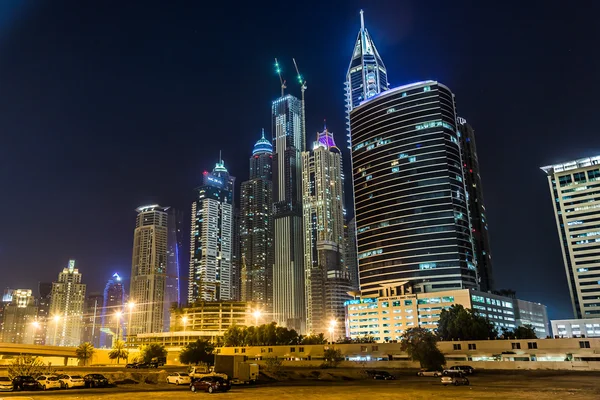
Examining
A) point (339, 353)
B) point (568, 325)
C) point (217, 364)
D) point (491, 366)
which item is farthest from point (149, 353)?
A: point (568, 325)

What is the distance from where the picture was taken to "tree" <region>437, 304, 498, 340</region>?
12194cm

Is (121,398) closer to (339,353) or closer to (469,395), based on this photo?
(469,395)

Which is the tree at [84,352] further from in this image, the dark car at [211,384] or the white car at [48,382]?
the dark car at [211,384]

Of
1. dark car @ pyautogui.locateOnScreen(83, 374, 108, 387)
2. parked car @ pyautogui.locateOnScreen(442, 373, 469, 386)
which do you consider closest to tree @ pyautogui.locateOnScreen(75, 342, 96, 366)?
dark car @ pyautogui.locateOnScreen(83, 374, 108, 387)

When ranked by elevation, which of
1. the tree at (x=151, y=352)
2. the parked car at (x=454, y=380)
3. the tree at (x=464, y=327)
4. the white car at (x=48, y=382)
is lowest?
the parked car at (x=454, y=380)

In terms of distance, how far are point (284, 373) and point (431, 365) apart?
88.7ft

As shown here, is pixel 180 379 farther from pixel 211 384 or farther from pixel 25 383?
pixel 25 383

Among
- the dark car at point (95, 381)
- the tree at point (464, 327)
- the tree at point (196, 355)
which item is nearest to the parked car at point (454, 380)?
the dark car at point (95, 381)

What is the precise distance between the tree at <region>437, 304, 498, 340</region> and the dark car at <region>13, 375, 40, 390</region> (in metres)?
102

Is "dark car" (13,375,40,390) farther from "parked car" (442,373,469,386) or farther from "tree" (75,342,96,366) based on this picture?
"tree" (75,342,96,366)

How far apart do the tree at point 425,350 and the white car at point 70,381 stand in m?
56.4

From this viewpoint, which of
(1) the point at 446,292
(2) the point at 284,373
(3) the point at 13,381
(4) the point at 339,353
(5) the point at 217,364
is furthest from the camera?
(1) the point at 446,292

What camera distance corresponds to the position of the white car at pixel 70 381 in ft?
169

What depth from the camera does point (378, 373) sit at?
6931 centimetres
